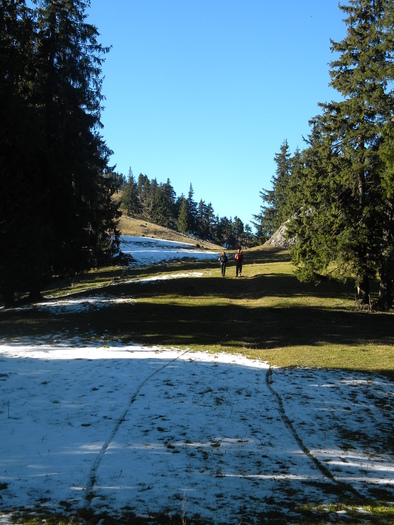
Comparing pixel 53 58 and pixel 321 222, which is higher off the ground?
pixel 53 58

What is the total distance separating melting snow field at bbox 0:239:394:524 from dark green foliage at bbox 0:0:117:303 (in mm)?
5096

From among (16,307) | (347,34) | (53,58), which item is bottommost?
(16,307)

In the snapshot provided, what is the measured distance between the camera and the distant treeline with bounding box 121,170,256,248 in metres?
122

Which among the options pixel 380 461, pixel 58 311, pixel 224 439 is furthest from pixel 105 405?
pixel 58 311

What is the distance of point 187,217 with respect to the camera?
116562 mm

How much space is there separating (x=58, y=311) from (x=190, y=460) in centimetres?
1565

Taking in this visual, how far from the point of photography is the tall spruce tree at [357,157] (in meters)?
18.9

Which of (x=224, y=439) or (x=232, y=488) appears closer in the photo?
(x=232, y=488)

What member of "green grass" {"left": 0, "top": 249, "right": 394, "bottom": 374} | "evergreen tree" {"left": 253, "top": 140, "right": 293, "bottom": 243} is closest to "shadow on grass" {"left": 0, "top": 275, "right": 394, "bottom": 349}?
"green grass" {"left": 0, "top": 249, "right": 394, "bottom": 374}

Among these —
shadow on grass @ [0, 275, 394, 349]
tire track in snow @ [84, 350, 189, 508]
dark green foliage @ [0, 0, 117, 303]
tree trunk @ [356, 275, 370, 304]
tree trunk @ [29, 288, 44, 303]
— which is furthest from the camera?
tree trunk @ [29, 288, 44, 303]

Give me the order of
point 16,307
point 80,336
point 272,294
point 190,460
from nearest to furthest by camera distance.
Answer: point 190,460, point 80,336, point 16,307, point 272,294

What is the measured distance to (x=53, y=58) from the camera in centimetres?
2000

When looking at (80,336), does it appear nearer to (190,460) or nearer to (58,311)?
(58,311)

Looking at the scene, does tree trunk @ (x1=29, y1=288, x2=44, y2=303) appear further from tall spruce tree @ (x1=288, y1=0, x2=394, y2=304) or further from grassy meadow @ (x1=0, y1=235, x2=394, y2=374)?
tall spruce tree @ (x1=288, y1=0, x2=394, y2=304)
